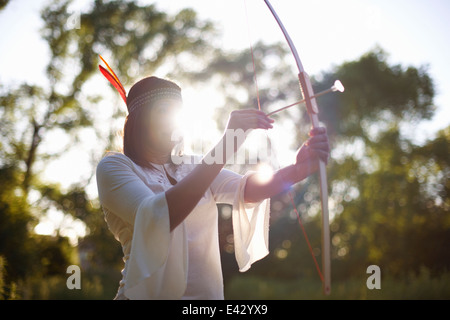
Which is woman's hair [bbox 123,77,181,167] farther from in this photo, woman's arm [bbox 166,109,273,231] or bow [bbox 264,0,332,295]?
bow [bbox 264,0,332,295]

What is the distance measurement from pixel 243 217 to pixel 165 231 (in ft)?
1.98

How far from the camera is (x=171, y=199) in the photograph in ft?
3.83

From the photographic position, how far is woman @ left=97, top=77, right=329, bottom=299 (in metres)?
1.17

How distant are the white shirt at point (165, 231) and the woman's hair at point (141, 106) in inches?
4.1

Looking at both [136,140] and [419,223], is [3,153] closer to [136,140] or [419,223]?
[136,140]

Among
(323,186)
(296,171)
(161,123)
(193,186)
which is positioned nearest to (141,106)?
(161,123)

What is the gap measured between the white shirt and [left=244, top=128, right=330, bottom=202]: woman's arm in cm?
5

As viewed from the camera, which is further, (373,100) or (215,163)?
(373,100)

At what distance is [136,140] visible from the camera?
1.60 metres

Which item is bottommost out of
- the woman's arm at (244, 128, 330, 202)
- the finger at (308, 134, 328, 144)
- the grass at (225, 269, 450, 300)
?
the grass at (225, 269, 450, 300)

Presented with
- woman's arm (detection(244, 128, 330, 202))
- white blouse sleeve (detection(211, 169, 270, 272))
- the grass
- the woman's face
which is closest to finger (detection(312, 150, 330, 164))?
woman's arm (detection(244, 128, 330, 202))

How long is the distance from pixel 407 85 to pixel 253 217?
49.4 feet

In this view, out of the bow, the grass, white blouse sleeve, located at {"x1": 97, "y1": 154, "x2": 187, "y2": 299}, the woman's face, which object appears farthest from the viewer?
the grass

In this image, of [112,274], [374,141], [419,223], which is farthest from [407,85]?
[112,274]
